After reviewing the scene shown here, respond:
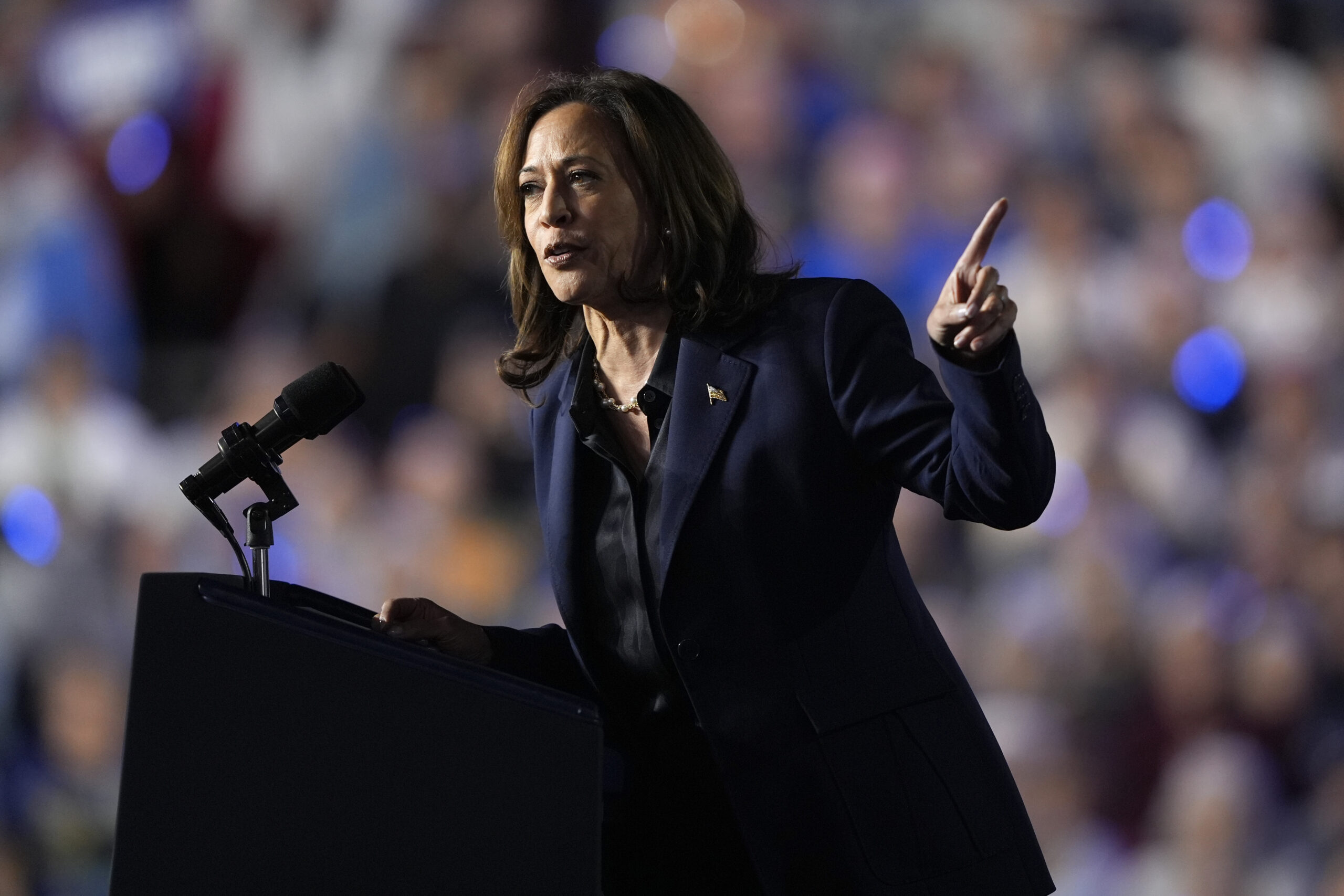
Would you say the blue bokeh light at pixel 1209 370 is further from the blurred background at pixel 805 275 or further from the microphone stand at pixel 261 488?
the microphone stand at pixel 261 488

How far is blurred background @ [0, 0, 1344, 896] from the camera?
3250mm

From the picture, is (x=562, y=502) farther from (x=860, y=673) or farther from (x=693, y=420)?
(x=860, y=673)

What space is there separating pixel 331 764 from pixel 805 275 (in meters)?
2.93

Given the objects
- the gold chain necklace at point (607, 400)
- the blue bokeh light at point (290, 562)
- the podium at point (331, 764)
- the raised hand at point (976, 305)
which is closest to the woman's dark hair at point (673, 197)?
the gold chain necklace at point (607, 400)

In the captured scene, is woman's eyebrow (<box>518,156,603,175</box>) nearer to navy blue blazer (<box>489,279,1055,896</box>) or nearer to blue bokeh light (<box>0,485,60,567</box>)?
navy blue blazer (<box>489,279,1055,896</box>)

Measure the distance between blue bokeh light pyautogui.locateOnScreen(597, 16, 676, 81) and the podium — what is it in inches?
118

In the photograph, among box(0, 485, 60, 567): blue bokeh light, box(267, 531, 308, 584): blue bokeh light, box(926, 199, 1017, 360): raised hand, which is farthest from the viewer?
box(0, 485, 60, 567): blue bokeh light

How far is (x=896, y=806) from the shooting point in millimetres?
1327

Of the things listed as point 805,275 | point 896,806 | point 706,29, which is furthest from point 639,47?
point 896,806

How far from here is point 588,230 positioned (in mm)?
1550

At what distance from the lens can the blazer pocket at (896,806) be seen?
4.32 ft

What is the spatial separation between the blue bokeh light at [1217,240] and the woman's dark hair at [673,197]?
6.66 feet

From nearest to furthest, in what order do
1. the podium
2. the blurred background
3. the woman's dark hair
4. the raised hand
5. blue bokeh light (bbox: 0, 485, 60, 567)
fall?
1. the podium
2. the raised hand
3. the woman's dark hair
4. the blurred background
5. blue bokeh light (bbox: 0, 485, 60, 567)

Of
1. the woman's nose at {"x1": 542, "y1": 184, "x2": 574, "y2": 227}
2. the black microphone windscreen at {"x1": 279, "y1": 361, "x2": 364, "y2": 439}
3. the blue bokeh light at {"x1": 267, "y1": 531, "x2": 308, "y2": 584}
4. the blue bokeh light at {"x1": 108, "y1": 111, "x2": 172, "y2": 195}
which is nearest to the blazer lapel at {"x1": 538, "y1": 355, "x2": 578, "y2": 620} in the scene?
the woman's nose at {"x1": 542, "y1": 184, "x2": 574, "y2": 227}
